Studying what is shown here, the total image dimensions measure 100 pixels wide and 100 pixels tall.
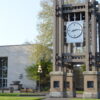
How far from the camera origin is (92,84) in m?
34.5

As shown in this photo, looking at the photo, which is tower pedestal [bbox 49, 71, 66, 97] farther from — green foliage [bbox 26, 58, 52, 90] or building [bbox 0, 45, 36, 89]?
building [bbox 0, 45, 36, 89]

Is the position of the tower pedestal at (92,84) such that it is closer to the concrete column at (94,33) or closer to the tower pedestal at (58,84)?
the concrete column at (94,33)

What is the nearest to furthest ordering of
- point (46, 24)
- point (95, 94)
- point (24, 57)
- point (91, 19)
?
point (95, 94) → point (91, 19) → point (46, 24) → point (24, 57)

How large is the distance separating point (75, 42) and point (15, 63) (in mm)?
29323

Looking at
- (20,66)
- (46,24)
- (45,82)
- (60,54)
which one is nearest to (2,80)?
(20,66)

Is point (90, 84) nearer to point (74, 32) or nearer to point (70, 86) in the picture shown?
point (70, 86)

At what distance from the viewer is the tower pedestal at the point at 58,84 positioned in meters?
35.6

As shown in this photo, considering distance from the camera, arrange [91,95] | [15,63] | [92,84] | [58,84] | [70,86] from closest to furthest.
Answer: [91,95]
[92,84]
[58,84]
[70,86]
[15,63]

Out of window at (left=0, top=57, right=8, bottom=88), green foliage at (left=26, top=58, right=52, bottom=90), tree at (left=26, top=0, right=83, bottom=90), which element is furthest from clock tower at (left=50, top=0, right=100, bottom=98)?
window at (left=0, top=57, right=8, bottom=88)

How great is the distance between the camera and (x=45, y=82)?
56438 mm

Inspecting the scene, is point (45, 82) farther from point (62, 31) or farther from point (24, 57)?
point (62, 31)

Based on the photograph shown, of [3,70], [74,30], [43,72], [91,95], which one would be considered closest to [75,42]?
[74,30]

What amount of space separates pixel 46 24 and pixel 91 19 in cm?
1494

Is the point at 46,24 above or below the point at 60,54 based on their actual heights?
above
